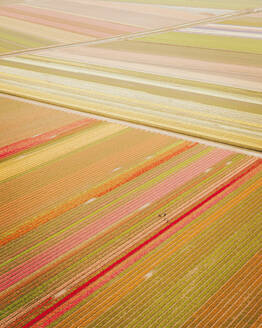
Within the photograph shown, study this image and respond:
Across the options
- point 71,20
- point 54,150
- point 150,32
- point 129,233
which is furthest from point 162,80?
point 71,20

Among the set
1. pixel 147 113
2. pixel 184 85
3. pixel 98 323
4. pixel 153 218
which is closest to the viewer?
pixel 98 323

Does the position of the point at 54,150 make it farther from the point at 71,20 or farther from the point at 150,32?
the point at 71,20

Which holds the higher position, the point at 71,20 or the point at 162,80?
the point at 71,20

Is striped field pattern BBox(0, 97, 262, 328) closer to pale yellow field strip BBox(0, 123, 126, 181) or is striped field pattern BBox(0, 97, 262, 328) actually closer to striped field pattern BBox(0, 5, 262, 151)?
→ pale yellow field strip BBox(0, 123, 126, 181)

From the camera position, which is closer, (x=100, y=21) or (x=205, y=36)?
(x=205, y=36)

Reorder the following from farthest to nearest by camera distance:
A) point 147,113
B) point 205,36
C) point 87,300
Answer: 1. point 205,36
2. point 147,113
3. point 87,300

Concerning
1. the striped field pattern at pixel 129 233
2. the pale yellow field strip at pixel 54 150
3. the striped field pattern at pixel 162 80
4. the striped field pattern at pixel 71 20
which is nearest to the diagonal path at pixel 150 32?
the striped field pattern at pixel 162 80

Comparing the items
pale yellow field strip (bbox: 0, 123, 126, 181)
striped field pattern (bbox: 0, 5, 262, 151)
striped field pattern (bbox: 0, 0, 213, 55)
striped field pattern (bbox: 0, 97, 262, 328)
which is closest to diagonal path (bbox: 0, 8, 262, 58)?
striped field pattern (bbox: 0, 5, 262, 151)

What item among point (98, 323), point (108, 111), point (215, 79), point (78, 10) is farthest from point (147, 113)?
point (78, 10)

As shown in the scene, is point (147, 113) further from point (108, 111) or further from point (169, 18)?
point (169, 18)
